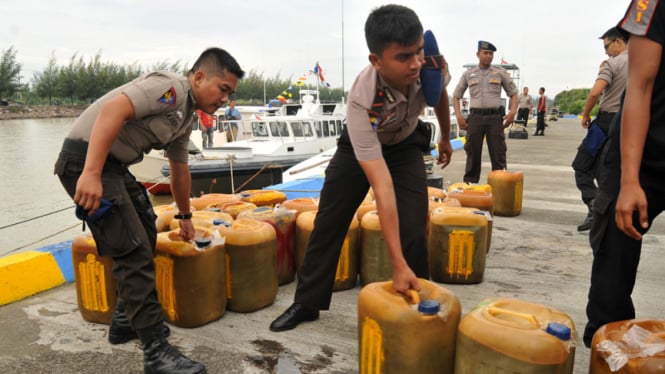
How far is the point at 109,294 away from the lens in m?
2.70

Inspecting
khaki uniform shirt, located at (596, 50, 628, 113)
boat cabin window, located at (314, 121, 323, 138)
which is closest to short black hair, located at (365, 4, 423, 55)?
khaki uniform shirt, located at (596, 50, 628, 113)

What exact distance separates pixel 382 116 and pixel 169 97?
96cm

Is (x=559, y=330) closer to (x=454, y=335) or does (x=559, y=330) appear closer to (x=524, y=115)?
(x=454, y=335)

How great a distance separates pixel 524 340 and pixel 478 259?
1.72m

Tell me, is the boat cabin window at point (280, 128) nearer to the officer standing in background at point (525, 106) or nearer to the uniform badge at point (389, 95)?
the officer standing in background at point (525, 106)

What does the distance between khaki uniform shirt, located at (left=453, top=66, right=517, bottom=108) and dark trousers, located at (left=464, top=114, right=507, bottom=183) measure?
18cm

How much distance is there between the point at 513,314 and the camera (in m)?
1.77

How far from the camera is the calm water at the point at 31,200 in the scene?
33.5ft

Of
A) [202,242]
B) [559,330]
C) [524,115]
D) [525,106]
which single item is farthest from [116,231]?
[524,115]

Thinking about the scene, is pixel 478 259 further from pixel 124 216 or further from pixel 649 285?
pixel 124 216

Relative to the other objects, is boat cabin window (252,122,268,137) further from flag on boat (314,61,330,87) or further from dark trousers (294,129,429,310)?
dark trousers (294,129,429,310)

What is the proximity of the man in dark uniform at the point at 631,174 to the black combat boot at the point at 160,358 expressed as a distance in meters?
1.76

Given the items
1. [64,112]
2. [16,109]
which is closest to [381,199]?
[16,109]

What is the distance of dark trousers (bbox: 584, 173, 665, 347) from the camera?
5.94ft
